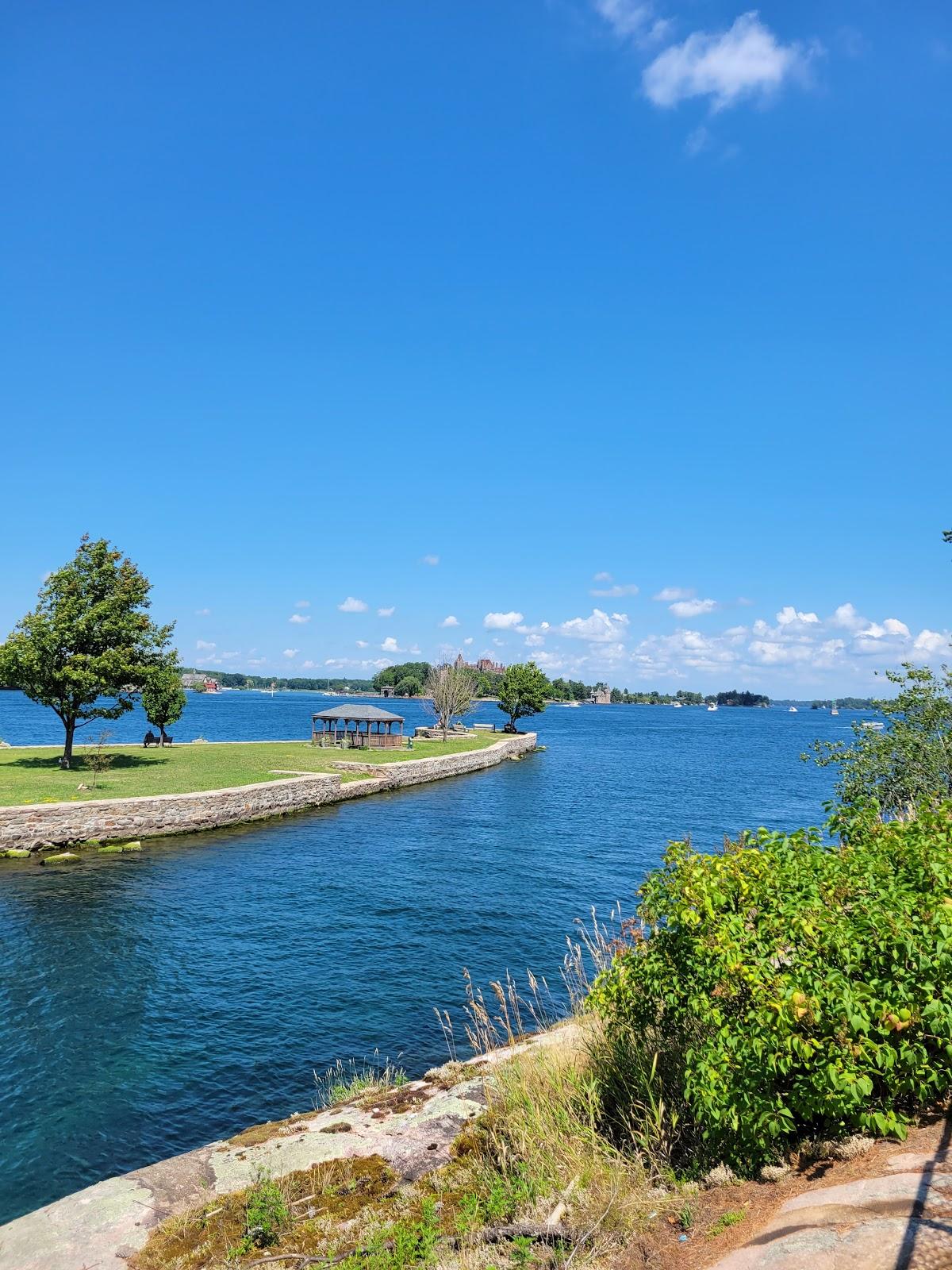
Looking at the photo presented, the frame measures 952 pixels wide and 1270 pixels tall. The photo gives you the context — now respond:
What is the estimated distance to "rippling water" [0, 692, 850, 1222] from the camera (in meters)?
10.7

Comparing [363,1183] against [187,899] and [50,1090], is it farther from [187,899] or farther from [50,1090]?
[187,899]

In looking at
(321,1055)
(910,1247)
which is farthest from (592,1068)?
(321,1055)

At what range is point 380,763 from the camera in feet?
147

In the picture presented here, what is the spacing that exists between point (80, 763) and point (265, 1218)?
3455 cm

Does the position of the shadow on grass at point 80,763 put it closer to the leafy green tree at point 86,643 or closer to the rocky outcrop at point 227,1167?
the leafy green tree at point 86,643

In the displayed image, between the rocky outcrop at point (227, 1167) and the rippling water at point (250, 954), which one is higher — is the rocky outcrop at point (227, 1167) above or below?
above

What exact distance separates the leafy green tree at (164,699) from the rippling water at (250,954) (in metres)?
16.0

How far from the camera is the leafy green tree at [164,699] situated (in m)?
44.5

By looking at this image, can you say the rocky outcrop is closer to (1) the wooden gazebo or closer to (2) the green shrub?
(2) the green shrub

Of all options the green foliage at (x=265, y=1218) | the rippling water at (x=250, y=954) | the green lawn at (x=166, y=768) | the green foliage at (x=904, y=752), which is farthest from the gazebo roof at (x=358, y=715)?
the green foliage at (x=265, y=1218)

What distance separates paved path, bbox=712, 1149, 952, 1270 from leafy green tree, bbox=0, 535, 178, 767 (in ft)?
115

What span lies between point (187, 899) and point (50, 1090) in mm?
9745

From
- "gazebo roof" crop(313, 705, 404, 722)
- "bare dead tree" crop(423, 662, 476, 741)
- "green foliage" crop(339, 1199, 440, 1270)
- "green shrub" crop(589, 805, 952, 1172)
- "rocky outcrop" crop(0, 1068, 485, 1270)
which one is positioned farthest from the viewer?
"bare dead tree" crop(423, 662, 476, 741)

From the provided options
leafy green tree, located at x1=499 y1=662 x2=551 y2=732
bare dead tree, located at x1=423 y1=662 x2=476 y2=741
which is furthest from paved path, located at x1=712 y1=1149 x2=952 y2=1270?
leafy green tree, located at x1=499 y1=662 x2=551 y2=732
